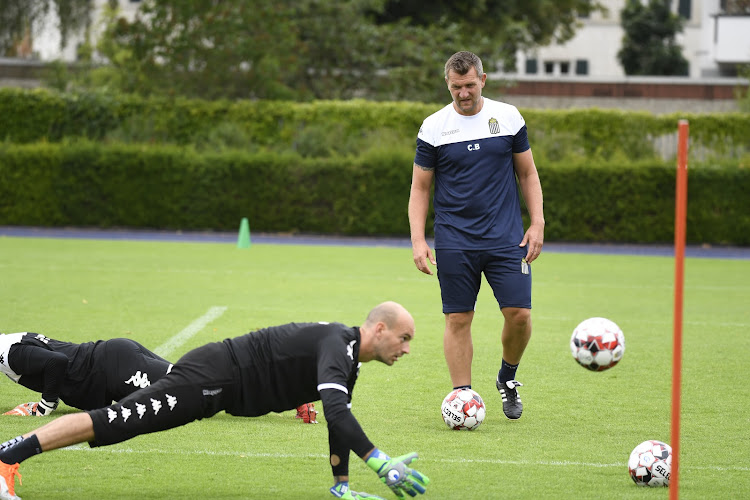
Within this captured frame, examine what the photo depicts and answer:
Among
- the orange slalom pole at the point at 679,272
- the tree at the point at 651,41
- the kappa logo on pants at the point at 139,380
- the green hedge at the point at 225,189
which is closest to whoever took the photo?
the orange slalom pole at the point at 679,272

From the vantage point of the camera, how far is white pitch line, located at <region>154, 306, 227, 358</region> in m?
9.48

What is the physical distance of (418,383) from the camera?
8.43m

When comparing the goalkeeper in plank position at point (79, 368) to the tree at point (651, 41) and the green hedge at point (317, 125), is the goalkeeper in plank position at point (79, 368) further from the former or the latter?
the tree at point (651, 41)

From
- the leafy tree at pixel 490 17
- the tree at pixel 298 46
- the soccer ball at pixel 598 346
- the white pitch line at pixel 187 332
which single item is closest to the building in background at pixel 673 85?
the leafy tree at pixel 490 17

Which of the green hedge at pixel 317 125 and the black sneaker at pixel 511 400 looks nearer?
the black sneaker at pixel 511 400

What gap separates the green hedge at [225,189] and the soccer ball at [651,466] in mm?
17871

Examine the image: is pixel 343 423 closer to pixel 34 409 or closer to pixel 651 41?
pixel 34 409

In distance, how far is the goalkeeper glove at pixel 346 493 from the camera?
5102 millimetres

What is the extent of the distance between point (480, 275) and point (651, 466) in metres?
1.94

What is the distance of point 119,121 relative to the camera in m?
26.3

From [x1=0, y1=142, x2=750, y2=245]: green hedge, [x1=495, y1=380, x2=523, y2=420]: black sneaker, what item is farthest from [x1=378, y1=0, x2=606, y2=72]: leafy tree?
[x1=495, y1=380, x2=523, y2=420]: black sneaker

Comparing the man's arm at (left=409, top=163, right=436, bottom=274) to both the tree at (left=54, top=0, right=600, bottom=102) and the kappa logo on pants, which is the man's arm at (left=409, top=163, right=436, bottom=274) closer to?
the kappa logo on pants

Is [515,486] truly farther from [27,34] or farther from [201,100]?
[27,34]

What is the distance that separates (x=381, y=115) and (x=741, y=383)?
58.2 ft
